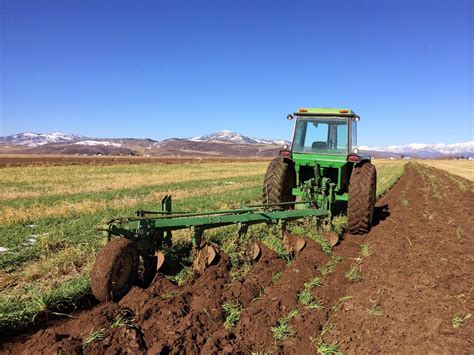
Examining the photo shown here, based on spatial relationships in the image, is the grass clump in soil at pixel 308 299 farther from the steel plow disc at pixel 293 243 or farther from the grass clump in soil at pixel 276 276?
the steel plow disc at pixel 293 243

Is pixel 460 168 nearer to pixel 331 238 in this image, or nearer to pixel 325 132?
pixel 325 132

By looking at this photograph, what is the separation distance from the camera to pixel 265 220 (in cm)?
579

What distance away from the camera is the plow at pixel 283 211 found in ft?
13.4

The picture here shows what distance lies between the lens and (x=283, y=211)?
6.08m

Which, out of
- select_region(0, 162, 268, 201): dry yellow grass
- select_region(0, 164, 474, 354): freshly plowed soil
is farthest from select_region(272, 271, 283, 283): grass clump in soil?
select_region(0, 162, 268, 201): dry yellow grass

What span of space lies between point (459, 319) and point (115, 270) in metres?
3.43

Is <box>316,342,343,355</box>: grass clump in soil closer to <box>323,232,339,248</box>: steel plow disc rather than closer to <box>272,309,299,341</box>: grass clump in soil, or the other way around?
<box>272,309,299,341</box>: grass clump in soil

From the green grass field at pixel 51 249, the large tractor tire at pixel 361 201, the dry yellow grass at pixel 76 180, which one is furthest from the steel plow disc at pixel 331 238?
the dry yellow grass at pixel 76 180

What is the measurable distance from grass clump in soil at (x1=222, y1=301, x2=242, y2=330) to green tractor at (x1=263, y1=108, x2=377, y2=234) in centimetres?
335

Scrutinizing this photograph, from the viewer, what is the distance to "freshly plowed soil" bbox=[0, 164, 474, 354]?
315 centimetres

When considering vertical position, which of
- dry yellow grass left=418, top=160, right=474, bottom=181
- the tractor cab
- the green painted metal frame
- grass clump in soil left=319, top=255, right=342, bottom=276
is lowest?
dry yellow grass left=418, top=160, right=474, bottom=181

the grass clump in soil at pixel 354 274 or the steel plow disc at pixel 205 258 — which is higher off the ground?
the steel plow disc at pixel 205 258

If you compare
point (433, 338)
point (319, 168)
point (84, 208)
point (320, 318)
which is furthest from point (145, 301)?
point (84, 208)

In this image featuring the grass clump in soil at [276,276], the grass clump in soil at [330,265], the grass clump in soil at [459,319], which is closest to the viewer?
the grass clump in soil at [459,319]
